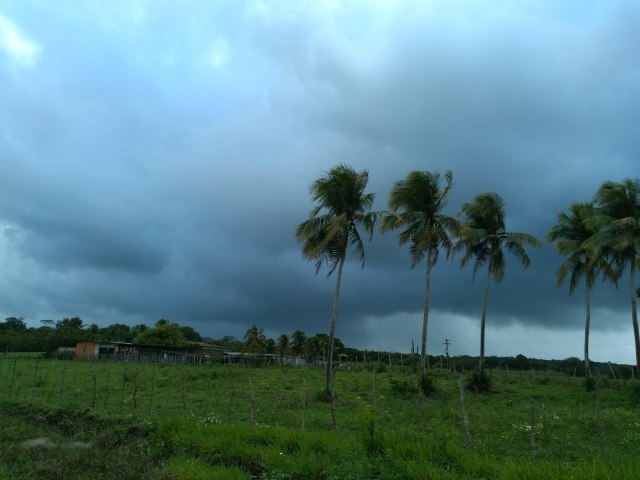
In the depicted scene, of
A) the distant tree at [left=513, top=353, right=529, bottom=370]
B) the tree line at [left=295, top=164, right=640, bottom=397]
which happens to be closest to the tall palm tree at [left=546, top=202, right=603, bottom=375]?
the tree line at [left=295, top=164, right=640, bottom=397]

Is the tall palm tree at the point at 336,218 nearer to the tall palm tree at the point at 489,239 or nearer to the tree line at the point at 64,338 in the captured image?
the tall palm tree at the point at 489,239

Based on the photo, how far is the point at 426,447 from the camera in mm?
9438

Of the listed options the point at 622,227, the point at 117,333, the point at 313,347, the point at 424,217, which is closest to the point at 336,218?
the point at 424,217

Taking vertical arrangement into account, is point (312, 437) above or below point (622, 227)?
below

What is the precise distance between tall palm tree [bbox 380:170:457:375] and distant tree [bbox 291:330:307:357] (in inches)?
2330

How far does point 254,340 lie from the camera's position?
81.4 metres

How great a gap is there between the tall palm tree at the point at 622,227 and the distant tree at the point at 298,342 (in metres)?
60.5

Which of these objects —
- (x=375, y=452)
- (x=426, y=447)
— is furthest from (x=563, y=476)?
(x=375, y=452)

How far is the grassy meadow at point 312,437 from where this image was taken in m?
8.88

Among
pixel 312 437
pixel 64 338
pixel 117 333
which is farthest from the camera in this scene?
pixel 117 333

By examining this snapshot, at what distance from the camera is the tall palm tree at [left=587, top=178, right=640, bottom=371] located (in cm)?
3081

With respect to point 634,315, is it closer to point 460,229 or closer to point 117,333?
point 460,229

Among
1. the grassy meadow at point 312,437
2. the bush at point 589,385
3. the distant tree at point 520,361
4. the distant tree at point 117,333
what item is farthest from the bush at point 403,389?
the distant tree at point 117,333

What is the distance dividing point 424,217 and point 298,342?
62.0 metres
